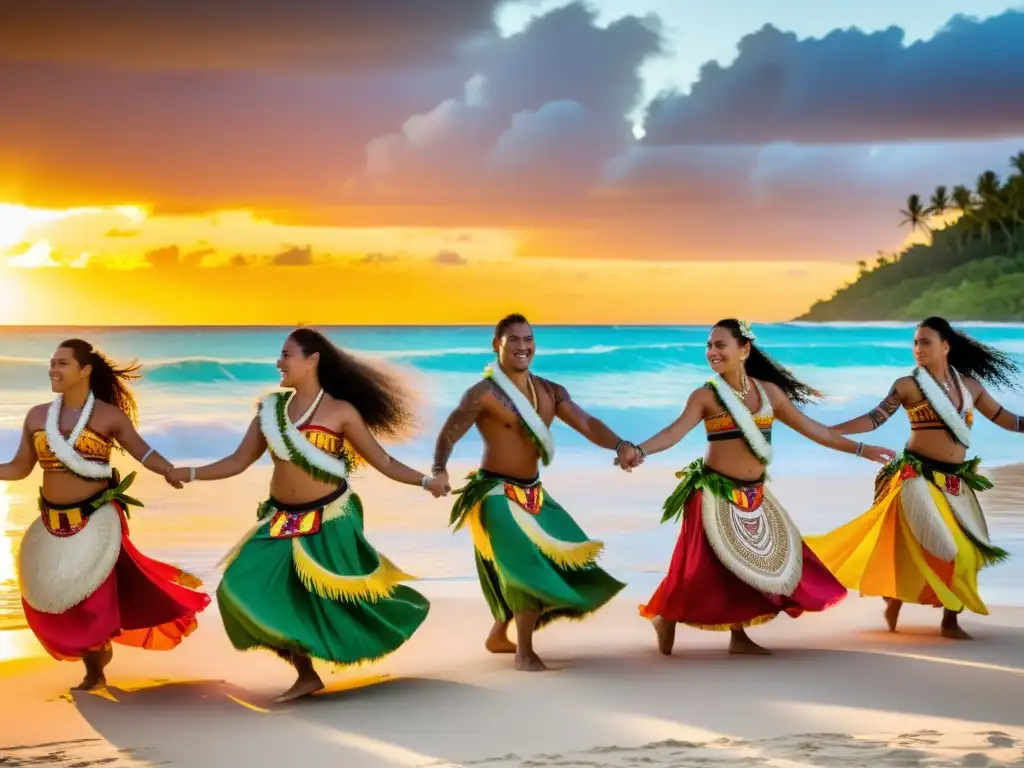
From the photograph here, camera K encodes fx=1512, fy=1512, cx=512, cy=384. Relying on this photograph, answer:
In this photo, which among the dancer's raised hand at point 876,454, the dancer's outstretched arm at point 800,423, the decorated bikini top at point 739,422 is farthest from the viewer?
the dancer's raised hand at point 876,454

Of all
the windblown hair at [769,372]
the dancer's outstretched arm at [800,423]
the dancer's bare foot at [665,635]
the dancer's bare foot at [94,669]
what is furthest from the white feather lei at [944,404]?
the dancer's bare foot at [94,669]

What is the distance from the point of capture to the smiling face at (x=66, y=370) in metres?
6.26

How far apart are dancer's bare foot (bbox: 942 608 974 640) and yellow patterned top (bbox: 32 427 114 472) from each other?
400 centimetres

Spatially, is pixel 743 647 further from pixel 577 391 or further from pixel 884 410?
pixel 577 391

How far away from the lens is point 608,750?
16.9ft

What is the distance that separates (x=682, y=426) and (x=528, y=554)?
34.8 inches

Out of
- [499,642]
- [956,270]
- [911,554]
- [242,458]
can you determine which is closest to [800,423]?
[911,554]

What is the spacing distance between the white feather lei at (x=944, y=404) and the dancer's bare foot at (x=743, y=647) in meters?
1.46

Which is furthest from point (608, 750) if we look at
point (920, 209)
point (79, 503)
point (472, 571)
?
point (920, 209)

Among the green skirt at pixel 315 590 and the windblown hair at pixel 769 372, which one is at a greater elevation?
the windblown hair at pixel 769 372

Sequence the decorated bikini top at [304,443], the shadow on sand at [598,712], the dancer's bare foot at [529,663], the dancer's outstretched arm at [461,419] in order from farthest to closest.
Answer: the dancer's outstretched arm at [461,419]
the dancer's bare foot at [529,663]
the decorated bikini top at [304,443]
the shadow on sand at [598,712]

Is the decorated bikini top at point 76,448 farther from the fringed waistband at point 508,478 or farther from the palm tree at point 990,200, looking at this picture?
the palm tree at point 990,200

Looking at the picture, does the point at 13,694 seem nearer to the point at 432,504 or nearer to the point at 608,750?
the point at 608,750

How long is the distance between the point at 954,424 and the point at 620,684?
2.27 metres
